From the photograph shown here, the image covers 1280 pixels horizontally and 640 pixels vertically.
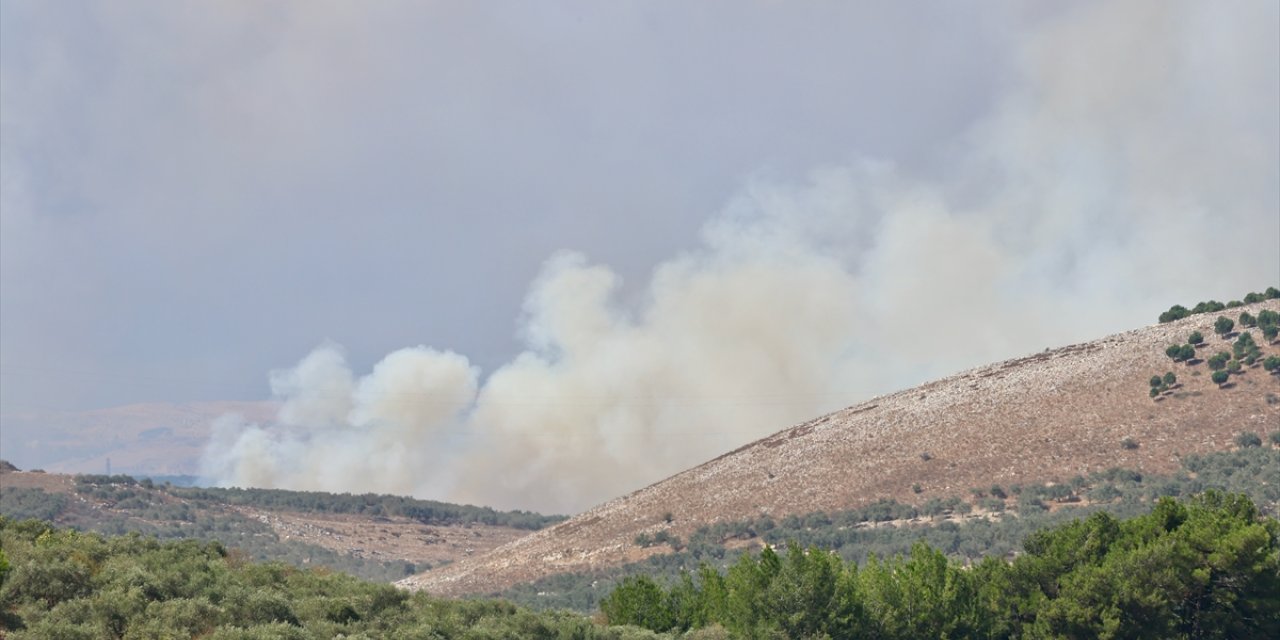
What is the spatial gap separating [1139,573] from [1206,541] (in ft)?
12.4

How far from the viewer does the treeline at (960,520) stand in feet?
355

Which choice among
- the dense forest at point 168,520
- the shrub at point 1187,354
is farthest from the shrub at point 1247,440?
the dense forest at point 168,520

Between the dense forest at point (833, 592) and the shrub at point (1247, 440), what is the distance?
5273 centimetres

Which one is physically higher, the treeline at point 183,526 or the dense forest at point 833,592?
the treeline at point 183,526

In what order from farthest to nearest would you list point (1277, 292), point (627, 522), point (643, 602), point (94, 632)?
point (1277, 292), point (627, 522), point (643, 602), point (94, 632)

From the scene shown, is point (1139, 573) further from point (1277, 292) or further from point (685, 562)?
point (1277, 292)

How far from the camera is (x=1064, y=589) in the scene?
62.1 m

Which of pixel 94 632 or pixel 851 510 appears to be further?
pixel 851 510

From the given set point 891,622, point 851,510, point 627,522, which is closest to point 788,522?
point 851,510

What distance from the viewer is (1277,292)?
155 metres

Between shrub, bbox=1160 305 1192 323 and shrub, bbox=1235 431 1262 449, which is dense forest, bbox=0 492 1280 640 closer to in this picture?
shrub, bbox=1235 431 1262 449

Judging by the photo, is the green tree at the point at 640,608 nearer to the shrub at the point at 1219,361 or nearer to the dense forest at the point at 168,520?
the shrub at the point at 1219,361

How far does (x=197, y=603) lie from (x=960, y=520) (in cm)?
8885

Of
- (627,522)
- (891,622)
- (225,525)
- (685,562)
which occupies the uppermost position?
(225,525)
